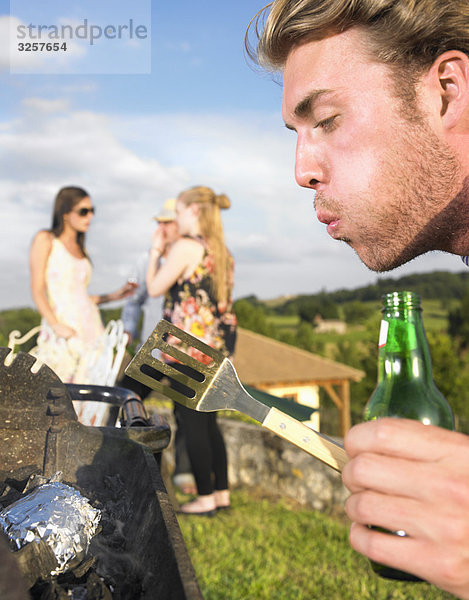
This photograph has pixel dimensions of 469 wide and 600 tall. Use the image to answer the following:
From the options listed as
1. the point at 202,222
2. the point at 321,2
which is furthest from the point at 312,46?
the point at 202,222

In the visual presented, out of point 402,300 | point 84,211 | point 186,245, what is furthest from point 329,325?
point 402,300

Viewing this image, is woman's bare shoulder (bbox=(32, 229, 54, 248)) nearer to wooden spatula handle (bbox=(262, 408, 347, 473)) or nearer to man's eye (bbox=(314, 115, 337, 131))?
man's eye (bbox=(314, 115, 337, 131))

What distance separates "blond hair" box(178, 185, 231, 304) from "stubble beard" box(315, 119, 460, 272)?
223 centimetres

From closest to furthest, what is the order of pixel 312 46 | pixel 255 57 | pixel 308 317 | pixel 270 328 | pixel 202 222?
pixel 312 46
pixel 255 57
pixel 202 222
pixel 270 328
pixel 308 317

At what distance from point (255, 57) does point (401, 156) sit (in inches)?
34.8

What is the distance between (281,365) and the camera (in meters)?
20.6

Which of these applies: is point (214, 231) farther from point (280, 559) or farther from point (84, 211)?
point (280, 559)

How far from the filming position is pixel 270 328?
25.4 meters

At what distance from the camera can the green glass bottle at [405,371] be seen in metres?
1.12

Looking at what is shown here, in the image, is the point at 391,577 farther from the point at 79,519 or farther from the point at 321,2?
the point at 321,2

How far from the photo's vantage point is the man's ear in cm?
139

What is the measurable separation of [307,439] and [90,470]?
1.42ft

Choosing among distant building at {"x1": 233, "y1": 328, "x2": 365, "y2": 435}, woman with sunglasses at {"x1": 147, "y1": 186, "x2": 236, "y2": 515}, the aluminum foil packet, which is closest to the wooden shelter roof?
distant building at {"x1": 233, "y1": 328, "x2": 365, "y2": 435}

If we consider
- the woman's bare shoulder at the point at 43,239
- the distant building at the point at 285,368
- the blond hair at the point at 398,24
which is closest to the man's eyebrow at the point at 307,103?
the blond hair at the point at 398,24
